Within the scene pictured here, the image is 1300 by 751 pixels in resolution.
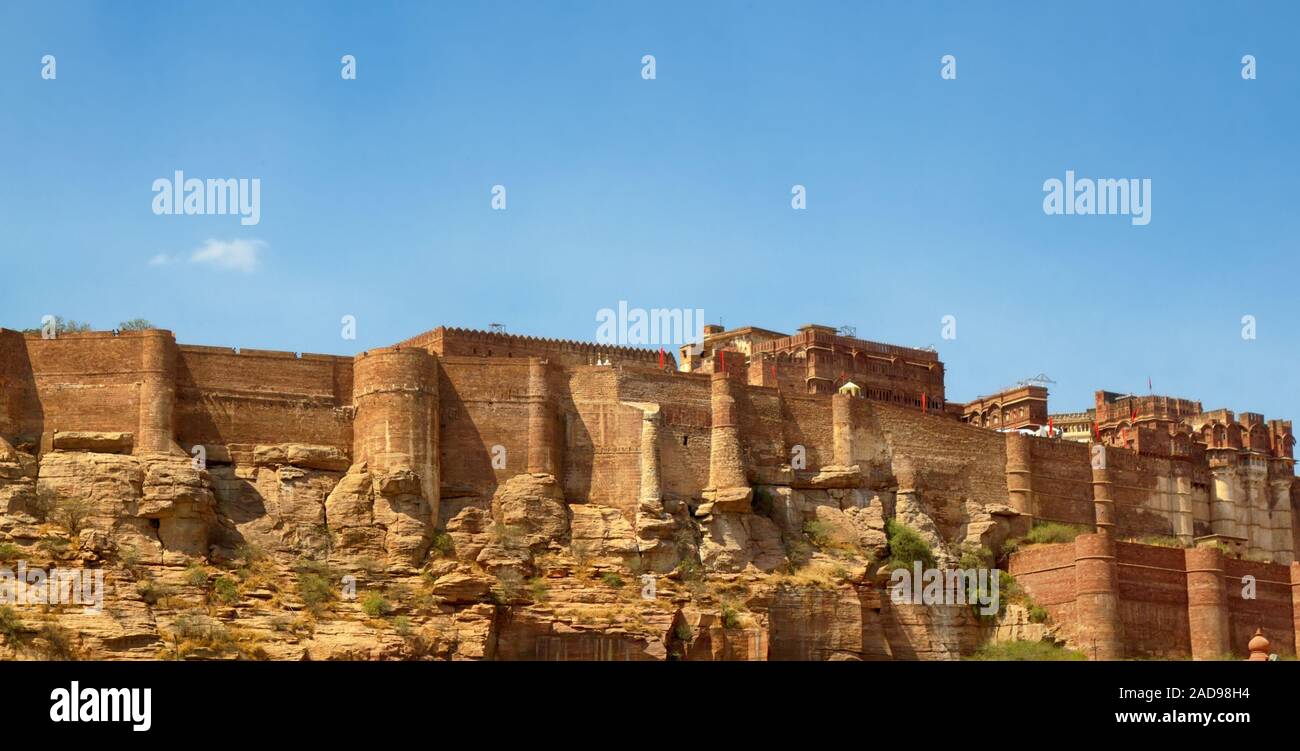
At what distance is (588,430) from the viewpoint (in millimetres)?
60656

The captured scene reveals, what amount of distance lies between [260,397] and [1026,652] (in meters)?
21.5

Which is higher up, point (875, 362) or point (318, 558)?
point (875, 362)

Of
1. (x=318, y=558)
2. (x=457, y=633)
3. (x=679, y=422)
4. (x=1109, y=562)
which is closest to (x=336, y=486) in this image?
(x=318, y=558)

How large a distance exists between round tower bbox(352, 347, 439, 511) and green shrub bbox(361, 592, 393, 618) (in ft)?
12.0

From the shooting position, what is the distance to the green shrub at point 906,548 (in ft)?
206

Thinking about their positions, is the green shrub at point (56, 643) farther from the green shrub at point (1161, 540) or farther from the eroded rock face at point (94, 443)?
the green shrub at point (1161, 540)

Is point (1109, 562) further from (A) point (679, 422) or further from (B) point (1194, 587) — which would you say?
(A) point (679, 422)

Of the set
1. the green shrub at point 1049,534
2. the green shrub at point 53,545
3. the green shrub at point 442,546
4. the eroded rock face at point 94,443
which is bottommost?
the green shrub at point 53,545

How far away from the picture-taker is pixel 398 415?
58.0 m

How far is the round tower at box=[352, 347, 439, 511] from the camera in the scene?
5778cm

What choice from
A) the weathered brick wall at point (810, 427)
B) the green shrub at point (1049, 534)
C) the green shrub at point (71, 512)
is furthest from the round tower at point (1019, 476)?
the green shrub at point (71, 512)

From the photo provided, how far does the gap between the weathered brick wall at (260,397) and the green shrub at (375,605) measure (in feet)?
17.6

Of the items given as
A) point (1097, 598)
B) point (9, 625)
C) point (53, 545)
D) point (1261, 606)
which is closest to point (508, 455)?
point (53, 545)

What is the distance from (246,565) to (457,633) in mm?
5589
